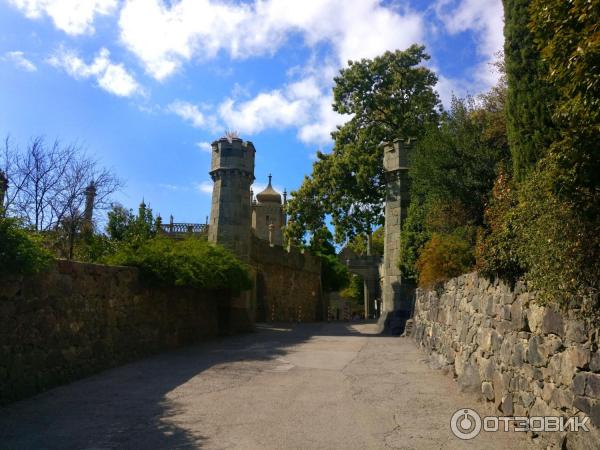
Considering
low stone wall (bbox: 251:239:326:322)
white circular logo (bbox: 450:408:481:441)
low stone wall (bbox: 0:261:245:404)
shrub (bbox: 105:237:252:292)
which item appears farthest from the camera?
low stone wall (bbox: 251:239:326:322)

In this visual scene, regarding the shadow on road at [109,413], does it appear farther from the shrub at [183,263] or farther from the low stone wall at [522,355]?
the low stone wall at [522,355]

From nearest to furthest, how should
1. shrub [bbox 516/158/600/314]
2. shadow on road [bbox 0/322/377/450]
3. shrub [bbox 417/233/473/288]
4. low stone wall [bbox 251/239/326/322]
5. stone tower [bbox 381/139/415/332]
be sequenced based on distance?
1. shrub [bbox 516/158/600/314]
2. shadow on road [bbox 0/322/377/450]
3. shrub [bbox 417/233/473/288]
4. stone tower [bbox 381/139/415/332]
5. low stone wall [bbox 251/239/326/322]

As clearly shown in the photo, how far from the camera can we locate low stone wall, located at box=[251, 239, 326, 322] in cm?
2520

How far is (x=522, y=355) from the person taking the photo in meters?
5.94

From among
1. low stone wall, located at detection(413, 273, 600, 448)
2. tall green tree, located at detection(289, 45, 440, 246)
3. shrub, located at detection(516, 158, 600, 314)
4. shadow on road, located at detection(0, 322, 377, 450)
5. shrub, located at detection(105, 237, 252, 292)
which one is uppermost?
tall green tree, located at detection(289, 45, 440, 246)

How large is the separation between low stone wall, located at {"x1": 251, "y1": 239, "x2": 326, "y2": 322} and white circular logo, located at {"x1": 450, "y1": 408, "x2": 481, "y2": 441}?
17070 millimetres

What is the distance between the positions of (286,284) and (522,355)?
22.6 meters

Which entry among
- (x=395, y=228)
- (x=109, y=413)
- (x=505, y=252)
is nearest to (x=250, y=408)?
(x=109, y=413)

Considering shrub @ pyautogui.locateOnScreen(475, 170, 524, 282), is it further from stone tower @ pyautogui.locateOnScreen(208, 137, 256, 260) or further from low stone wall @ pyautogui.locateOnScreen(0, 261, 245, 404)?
stone tower @ pyautogui.locateOnScreen(208, 137, 256, 260)

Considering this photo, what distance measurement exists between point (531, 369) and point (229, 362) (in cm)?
678

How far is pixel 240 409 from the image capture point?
7.05 meters

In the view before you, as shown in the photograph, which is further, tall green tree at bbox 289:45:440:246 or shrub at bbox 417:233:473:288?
tall green tree at bbox 289:45:440:246

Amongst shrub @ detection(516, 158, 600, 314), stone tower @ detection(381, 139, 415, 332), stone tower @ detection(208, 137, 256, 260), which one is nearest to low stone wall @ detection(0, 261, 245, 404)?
stone tower @ detection(208, 137, 256, 260)

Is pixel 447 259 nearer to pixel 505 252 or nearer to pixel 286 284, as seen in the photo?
pixel 505 252
